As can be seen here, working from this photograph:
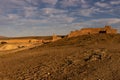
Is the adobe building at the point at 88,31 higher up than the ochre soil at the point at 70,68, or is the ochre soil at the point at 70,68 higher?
the adobe building at the point at 88,31

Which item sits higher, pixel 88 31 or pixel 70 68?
pixel 88 31

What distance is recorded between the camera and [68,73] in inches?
543

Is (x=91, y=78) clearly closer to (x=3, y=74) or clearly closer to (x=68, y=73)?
(x=68, y=73)

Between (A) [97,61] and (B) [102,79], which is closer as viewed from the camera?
(B) [102,79]

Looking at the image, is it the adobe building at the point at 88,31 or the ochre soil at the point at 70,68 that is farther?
the adobe building at the point at 88,31

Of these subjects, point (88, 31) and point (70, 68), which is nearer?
point (70, 68)

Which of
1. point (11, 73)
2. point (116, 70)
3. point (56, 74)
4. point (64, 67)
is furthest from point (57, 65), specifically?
point (116, 70)

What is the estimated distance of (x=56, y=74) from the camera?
13961mm

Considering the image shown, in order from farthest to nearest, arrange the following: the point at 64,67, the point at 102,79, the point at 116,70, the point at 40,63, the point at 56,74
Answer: the point at 40,63, the point at 64,67, the point at 56,74, the point at 116,70, the point at 102,79

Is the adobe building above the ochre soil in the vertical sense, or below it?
above

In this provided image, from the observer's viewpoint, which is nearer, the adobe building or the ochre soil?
the ochre soil

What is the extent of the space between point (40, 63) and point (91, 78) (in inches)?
216

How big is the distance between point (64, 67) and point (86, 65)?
4.29ft

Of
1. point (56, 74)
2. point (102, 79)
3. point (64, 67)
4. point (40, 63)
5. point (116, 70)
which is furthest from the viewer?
point (40, 63)
